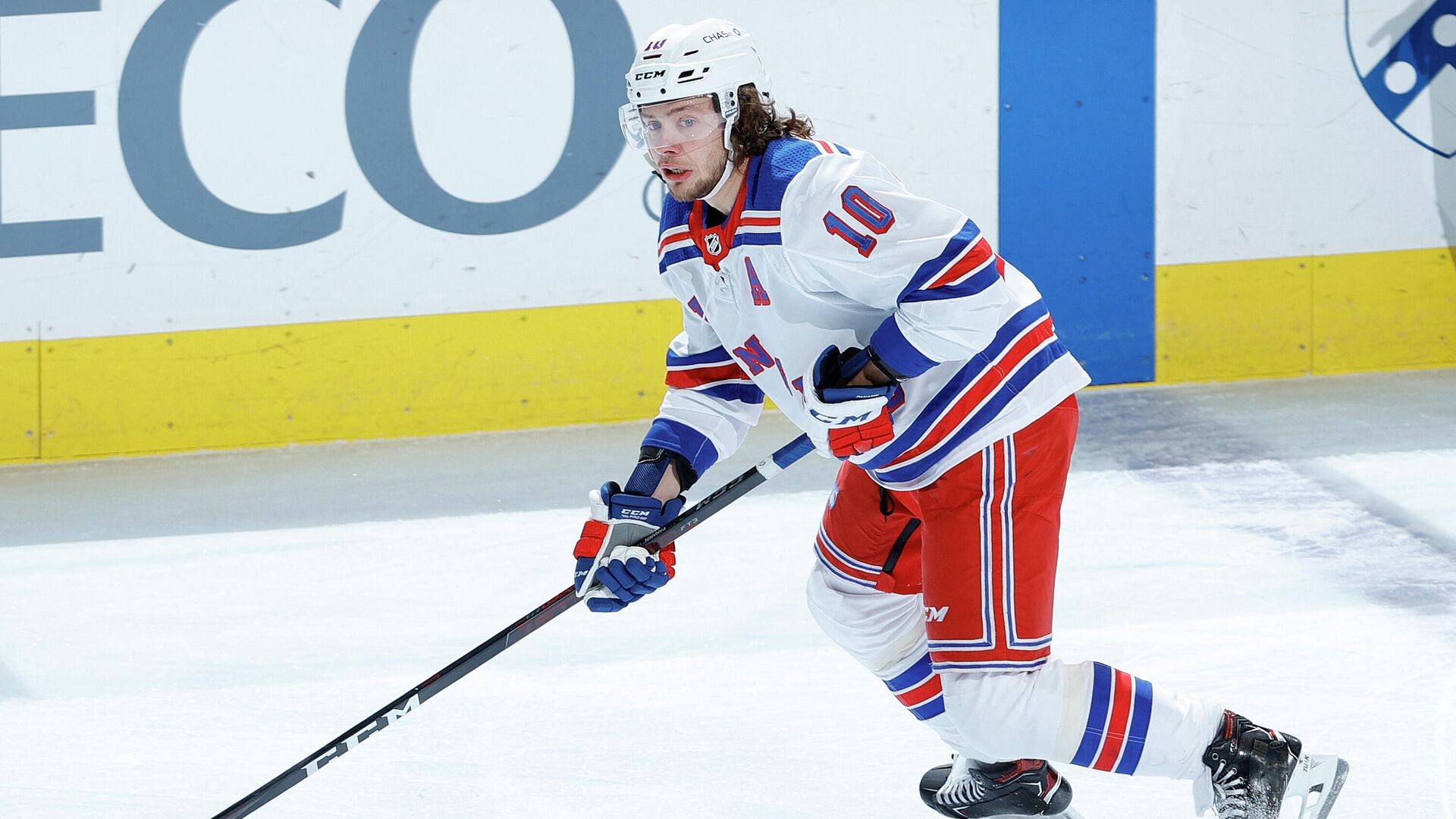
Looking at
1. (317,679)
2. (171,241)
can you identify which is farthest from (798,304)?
(171,241)

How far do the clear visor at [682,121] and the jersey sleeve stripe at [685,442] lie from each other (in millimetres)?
457

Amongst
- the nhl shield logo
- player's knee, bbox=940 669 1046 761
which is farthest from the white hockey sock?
the nhl shield logo

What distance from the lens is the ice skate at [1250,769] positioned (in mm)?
2016

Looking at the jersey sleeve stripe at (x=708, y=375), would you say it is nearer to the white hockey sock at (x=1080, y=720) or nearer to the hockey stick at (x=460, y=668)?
the hockey stick at (x=460, y=668)

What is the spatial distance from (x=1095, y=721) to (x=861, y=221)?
71cm

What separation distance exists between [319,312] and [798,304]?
3.29 meters

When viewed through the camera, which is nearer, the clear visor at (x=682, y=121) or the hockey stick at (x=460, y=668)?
the clear visor at (x=682, y=121)

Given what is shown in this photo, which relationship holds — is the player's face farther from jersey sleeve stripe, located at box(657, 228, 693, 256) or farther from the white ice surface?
the white ice surface

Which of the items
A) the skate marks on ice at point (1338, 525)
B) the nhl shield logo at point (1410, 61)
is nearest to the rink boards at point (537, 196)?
the nhl shield logo at point (1410, 61)

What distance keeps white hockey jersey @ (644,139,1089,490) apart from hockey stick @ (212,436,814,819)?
0.54 feet

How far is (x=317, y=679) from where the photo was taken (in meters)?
3.07

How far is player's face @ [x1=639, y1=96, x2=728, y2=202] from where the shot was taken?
2014 mm

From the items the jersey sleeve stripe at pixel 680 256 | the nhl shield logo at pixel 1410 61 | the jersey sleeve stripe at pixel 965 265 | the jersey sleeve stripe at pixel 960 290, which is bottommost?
the jersey sleeve stripe at pixel 960 290

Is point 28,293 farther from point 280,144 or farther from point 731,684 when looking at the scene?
point 731,684
